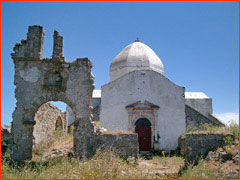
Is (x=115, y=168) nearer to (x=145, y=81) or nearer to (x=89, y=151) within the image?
(x=89, y=151)

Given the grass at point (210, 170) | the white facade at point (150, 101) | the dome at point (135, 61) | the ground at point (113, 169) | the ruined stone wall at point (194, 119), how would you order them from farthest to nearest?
the dome at point (135, 61)
the ruined stone wall at point (194, 119)
the white facade at point (150, 101)
the grass at point (210, 170)
the ground at point (113, 169)

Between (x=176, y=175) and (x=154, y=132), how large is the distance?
621cm

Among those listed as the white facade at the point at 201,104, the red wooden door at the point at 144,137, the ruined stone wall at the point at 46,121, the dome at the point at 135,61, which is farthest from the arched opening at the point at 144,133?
the white facade at the point at 201,104

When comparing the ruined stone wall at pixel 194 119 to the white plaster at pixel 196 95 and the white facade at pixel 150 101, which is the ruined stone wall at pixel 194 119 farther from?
the white plaster at pixel 196 95

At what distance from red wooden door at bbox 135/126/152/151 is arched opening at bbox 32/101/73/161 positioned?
4454mm

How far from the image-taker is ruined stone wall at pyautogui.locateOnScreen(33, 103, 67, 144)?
35.6 ft

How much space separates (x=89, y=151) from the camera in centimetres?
898

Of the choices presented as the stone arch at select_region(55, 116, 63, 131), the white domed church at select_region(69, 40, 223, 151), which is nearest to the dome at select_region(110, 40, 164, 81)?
the white domed church at select_region(69, 40, 223, 151)

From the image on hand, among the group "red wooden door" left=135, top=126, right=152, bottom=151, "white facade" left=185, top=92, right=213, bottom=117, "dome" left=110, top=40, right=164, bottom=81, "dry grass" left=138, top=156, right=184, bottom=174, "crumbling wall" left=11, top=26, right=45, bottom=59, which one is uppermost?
"dome" left=110, top=40, right=164, bottom=81

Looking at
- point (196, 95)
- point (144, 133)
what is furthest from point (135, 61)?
point (196, 95)

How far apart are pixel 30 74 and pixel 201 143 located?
7516mm

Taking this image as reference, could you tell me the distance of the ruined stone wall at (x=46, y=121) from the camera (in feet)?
35.6

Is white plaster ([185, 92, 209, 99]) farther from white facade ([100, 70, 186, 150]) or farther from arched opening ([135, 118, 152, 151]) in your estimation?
arched opening ([135, 118, 152, 151])

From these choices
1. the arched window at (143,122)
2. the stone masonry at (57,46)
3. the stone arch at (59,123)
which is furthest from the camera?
the stone arch at (59,123)
